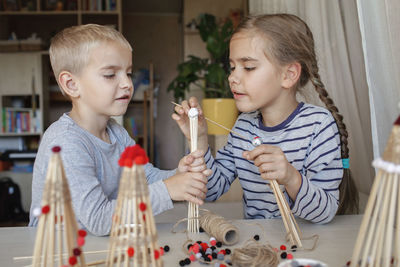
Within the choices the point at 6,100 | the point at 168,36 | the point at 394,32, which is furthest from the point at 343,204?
the point at 168,36

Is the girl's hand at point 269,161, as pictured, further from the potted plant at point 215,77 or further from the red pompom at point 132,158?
the potted plant at point 215,77

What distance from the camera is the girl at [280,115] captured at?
1.13m

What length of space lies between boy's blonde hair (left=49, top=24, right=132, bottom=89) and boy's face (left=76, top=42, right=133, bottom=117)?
0.02 meters

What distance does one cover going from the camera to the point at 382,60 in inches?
38.5

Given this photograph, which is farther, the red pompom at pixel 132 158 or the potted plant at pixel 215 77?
the potted plant at pixel 215 77

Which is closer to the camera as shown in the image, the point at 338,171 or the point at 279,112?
the point at 338,171

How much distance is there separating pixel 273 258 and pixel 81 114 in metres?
0.70

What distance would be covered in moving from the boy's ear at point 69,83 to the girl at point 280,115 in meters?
0.30

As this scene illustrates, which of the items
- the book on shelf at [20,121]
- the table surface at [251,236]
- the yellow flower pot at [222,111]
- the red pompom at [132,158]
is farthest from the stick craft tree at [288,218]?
the book on shelf at [20,121]

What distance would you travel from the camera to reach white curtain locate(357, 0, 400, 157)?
0.94 meters

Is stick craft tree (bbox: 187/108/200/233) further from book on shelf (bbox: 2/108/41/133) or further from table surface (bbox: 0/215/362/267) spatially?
book on shelf (bbox: 2/108/41/133)

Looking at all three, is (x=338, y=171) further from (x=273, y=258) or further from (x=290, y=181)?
(x=273, y=258)

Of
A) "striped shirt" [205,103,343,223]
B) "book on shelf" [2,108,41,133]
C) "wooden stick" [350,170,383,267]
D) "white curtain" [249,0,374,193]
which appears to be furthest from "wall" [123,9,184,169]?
"wooden stick" [350,170,383,267]

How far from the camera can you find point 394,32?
94 cm
